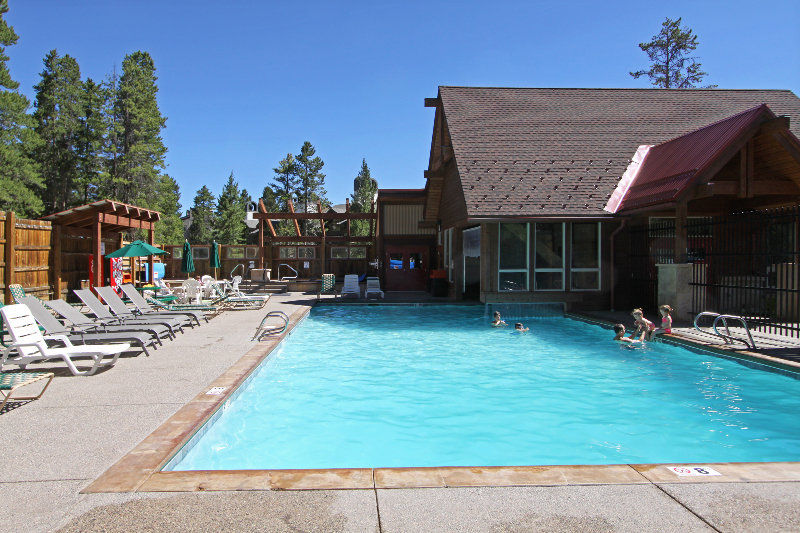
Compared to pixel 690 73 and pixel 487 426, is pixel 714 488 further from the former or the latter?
pixel 690 73

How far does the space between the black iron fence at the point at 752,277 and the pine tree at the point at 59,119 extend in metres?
40.1

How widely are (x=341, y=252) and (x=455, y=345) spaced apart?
18.5 m

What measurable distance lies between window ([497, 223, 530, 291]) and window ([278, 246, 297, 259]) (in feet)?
49.9

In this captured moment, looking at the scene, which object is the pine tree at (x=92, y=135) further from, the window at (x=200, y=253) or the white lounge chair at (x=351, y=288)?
the white lounge chair at (x=351, y=288)

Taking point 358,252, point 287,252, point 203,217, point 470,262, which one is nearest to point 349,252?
point 358,252

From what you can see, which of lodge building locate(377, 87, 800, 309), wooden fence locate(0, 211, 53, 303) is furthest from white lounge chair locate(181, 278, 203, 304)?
lodge building locate(377, 87, 800, 309)

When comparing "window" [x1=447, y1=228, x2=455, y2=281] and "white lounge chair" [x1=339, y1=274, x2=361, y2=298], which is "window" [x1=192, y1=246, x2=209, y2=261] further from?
"window" [x1=447, y1=228, x2=455, y2=281]

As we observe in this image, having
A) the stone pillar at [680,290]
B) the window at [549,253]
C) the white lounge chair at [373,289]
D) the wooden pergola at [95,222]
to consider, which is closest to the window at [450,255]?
the white lounge chair at [373,289]

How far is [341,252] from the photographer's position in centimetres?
2961

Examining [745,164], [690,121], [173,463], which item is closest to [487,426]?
[173,463]

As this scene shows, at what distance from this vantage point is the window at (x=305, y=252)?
2909 centimetres

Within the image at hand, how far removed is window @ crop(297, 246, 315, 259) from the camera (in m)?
29.1

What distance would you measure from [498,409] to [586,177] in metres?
11.8

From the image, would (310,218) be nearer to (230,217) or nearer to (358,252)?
(358,252)
